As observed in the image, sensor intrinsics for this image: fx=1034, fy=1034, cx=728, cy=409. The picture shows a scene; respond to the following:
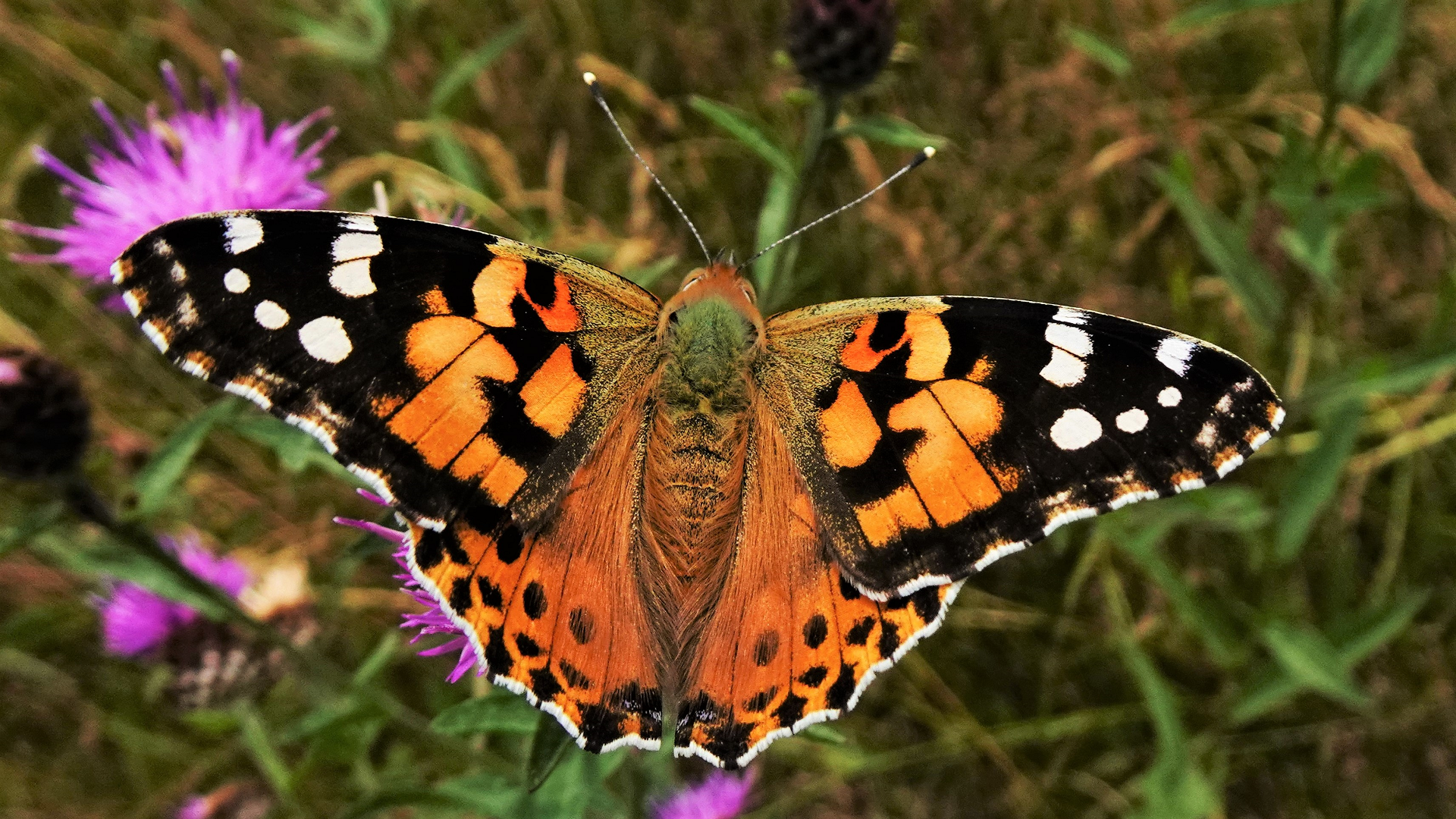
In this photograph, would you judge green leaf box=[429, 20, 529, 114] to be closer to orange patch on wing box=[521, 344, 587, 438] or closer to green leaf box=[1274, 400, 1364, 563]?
orange patch on wing box=[521, 344, 587, 438]

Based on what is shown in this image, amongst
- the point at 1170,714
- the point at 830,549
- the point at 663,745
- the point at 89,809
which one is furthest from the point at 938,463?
the point at 89,809

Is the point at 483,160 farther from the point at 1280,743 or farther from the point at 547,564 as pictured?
the point at 1280,743

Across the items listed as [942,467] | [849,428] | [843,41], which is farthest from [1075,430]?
[843,41]

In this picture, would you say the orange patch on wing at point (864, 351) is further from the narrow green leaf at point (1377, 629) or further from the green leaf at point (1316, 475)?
the narrow green leaf at point (1377, 629)

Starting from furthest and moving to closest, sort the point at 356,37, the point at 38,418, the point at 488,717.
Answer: the point at 356,37 < the point at 38,418 < the point at 488,717

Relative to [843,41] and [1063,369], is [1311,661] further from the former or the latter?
[843,41]

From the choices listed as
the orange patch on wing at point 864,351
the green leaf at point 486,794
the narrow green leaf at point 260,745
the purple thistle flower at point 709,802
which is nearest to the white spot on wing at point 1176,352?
the orange patch on wing at point 864,351
